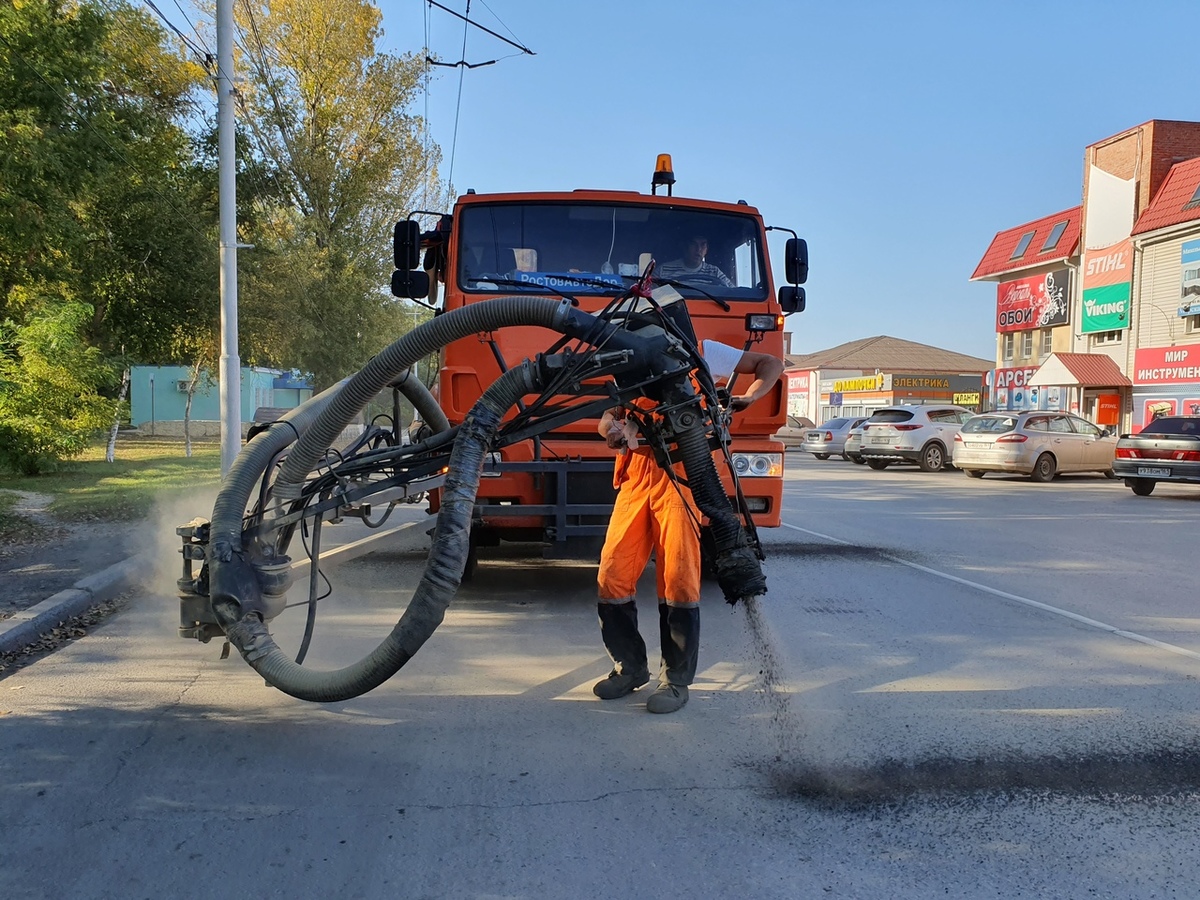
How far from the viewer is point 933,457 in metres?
24.6

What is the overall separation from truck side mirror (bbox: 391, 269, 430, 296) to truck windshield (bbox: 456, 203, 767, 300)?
1.59 feet

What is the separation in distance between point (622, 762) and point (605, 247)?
4.17 m

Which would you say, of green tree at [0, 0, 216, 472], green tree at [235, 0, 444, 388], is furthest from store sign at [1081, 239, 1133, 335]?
green tree at [0, 0, 216, 472]

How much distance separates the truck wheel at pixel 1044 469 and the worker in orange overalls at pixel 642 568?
59.5 ft

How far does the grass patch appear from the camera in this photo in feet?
35.2

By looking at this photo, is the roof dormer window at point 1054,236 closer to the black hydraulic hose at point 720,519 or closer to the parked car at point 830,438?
A: the parked car at point 830,438

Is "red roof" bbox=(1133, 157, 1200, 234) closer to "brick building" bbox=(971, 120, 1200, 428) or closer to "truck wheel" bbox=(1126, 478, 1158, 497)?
"brick building" bbox=(971, 120, 1200, 428)

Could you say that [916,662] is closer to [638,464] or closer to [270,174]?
[638,464]

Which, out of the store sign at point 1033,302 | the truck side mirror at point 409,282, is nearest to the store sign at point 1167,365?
the store sign at point 1033,302

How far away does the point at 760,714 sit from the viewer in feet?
14.8

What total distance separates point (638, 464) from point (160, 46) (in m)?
18.0

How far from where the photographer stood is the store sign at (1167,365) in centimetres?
2689

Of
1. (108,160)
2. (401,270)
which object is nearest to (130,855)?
(401,270)

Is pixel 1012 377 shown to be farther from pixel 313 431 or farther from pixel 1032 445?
pixel 313 431
